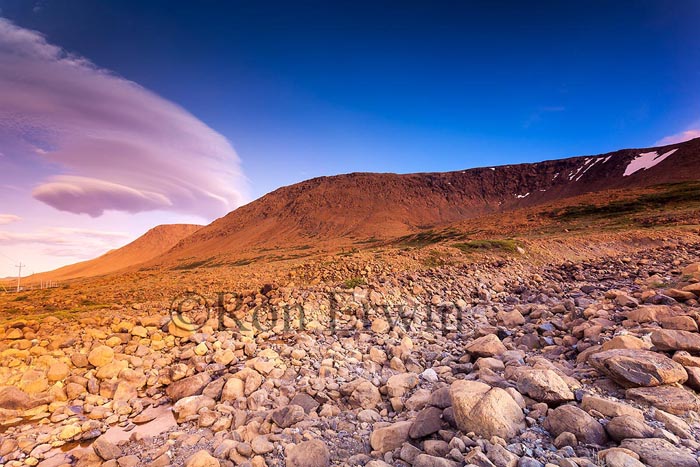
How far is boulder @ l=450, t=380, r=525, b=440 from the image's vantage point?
3631 mm

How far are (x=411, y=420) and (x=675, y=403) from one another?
308 centimetres

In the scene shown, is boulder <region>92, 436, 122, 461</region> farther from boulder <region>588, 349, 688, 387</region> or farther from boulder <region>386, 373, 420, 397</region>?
boulder <region>588, 349, 688, 387</region>

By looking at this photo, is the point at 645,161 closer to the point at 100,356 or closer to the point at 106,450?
the point at 100,356

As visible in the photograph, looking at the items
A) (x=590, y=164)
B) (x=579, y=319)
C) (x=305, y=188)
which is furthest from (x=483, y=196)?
(x=579, y=319)

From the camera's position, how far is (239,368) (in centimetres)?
715

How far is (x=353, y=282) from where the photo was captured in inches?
477

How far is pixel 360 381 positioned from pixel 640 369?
4.22 m

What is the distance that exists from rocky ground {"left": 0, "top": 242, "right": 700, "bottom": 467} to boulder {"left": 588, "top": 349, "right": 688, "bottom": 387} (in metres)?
0.02

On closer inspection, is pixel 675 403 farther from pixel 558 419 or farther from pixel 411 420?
pixel 411 420

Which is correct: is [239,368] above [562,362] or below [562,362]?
above

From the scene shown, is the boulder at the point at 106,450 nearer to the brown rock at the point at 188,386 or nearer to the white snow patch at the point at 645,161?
the brown rock at the point at 188,386

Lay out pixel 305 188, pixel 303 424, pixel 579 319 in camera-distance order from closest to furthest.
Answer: pixel 303 424
pixel 579 319
pixel 305 188

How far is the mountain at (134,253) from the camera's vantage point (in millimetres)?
123375

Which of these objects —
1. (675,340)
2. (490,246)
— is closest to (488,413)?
(675,340)
